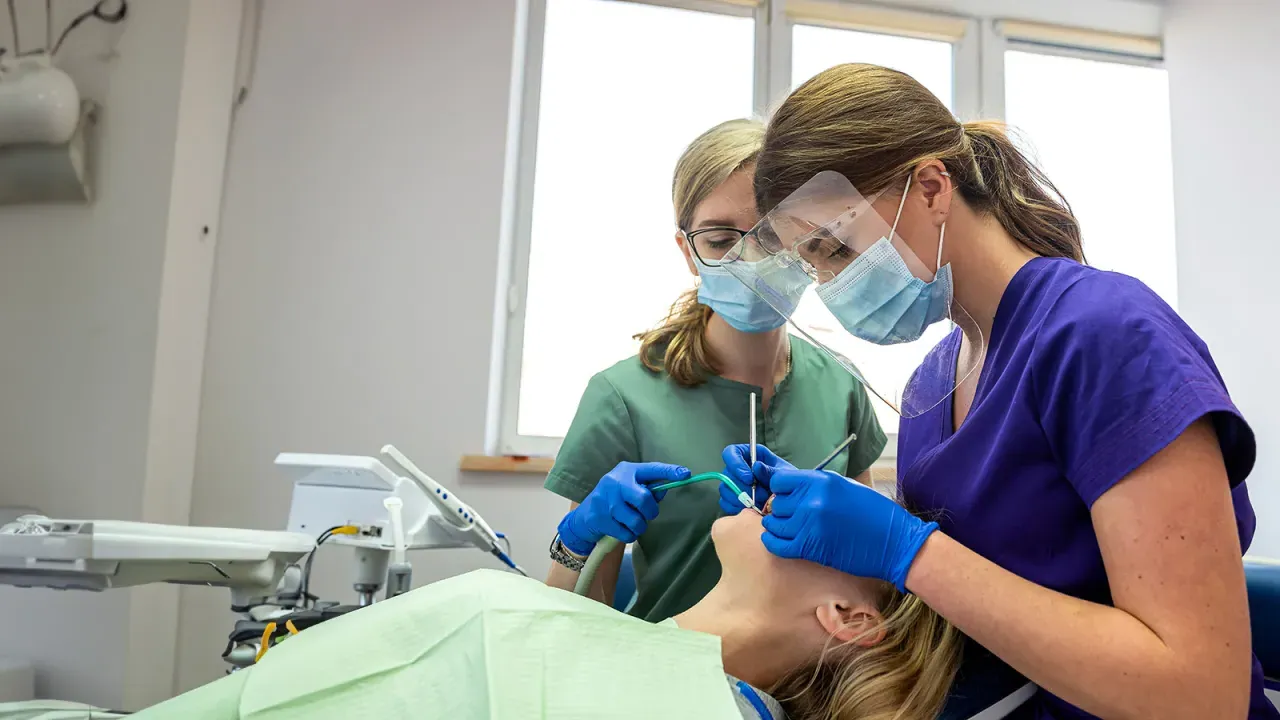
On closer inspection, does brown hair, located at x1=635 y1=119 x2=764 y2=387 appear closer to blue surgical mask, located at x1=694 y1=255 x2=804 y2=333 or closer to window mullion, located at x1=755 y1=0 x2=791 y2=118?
blue surgical mask, located at x1=694 y1=255 x2=804 y2=333

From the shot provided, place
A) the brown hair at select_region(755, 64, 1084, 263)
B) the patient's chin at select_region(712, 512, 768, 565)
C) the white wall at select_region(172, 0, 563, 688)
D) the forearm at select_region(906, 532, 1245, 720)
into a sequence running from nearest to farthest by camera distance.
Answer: the forearm at select_region(906, 532, 1245, 720) → the brown hair at select_region(755, 64, 1084, 263) → the patient's chin at select_region(712, 512, 768, 565) → the white wall at select_region(172, 0, 563, 688)

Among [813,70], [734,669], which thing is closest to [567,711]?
[734,669]

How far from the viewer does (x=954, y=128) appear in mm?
1014

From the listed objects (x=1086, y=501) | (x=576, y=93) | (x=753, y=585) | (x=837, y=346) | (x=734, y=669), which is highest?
(x=576, y=93)

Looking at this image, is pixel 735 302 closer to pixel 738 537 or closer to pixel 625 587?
pixel 738 537

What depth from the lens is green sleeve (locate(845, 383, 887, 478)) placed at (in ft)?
5.23

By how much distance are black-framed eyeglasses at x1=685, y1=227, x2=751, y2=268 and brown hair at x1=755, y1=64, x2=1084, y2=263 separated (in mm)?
248

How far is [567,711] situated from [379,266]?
173 centimetres

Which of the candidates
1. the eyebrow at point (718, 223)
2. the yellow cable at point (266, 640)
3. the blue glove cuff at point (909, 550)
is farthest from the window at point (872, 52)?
the yellow cable at point (266, 640)

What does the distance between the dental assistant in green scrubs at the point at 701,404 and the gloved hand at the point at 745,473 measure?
0.58 ft

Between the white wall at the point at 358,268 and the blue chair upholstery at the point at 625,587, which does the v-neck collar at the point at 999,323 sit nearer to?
the blue chair upholstery at the point at 625,587

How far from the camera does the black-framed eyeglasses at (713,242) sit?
1329 millimetres

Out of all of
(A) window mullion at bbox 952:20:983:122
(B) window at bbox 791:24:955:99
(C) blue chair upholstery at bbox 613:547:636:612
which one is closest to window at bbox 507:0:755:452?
(B) window at bbox 791:24:955:99

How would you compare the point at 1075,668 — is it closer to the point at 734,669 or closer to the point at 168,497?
the point at 734,669
